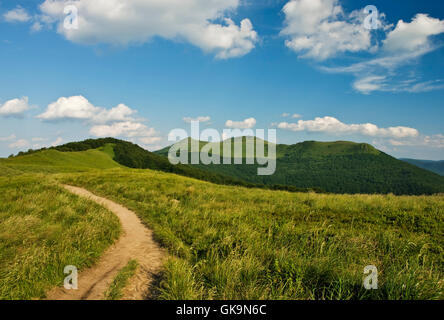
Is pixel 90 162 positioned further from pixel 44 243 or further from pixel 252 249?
pixel 252 249

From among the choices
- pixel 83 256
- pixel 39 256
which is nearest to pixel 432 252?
pixel 83 256

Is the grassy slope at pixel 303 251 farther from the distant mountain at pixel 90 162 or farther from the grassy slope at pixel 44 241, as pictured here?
the distant mountain at pixel 90 162

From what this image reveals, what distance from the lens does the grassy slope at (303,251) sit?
4.75 meters

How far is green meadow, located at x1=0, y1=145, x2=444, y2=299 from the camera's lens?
4828 mm

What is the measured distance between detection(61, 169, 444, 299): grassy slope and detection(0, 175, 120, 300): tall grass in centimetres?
235

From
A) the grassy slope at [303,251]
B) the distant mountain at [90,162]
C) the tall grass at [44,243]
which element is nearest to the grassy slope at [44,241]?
the tall grass at [44,243]

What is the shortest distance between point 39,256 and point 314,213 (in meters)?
11.6

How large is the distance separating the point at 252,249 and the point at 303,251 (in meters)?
1.50

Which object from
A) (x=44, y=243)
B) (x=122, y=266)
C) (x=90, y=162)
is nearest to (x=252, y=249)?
(x=122, y=266)

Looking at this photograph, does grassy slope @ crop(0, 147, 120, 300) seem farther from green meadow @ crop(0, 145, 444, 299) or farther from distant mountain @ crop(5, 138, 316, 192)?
distant mountain @ crop(5, 138, 316, 192)

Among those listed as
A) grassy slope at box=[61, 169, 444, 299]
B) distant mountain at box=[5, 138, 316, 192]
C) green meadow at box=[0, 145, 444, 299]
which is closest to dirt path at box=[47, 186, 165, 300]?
green meadow at box=[0, 145, 444, 299]

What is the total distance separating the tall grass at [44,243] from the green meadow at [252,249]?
1.0 inches

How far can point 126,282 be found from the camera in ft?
17.6

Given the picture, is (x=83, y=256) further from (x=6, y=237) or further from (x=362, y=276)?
(x=362, y=276)
